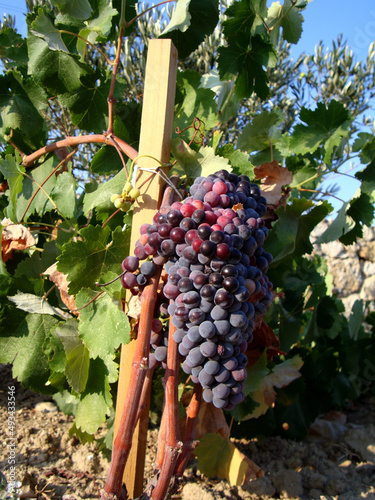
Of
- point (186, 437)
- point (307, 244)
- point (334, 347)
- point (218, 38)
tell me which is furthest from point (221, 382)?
point (218, 38)

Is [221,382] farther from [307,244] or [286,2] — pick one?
[286,2]

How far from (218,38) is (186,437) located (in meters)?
6.43

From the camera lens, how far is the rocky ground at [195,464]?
1.42 metres

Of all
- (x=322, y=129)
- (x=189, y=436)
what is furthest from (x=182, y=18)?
(x=189, y=436)

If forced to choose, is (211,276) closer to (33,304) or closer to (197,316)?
(197,316)

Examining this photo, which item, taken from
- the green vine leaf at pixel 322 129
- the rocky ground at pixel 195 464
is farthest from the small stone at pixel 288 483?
the green vine leaf at pixel 322 129

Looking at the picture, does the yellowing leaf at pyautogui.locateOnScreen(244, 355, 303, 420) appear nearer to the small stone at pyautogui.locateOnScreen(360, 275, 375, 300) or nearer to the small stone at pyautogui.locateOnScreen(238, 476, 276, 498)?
the small stone at pyautogui.locateOnScreen(238, 476, 276, 498)

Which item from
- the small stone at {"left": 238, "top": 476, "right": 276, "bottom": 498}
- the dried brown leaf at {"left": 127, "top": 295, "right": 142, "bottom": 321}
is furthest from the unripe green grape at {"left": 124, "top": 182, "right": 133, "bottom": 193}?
the small stone at {"left": 238, "top": 476, "right": 276, "bottom": 498}

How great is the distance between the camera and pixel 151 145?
1041 mm

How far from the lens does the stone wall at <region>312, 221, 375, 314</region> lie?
5.93 metres

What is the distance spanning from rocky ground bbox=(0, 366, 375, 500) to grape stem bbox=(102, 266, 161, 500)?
327 mm

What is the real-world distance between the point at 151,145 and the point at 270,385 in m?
0.94

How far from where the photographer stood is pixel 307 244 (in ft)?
4.43

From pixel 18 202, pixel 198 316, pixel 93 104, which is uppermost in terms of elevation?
pixel 93 104
